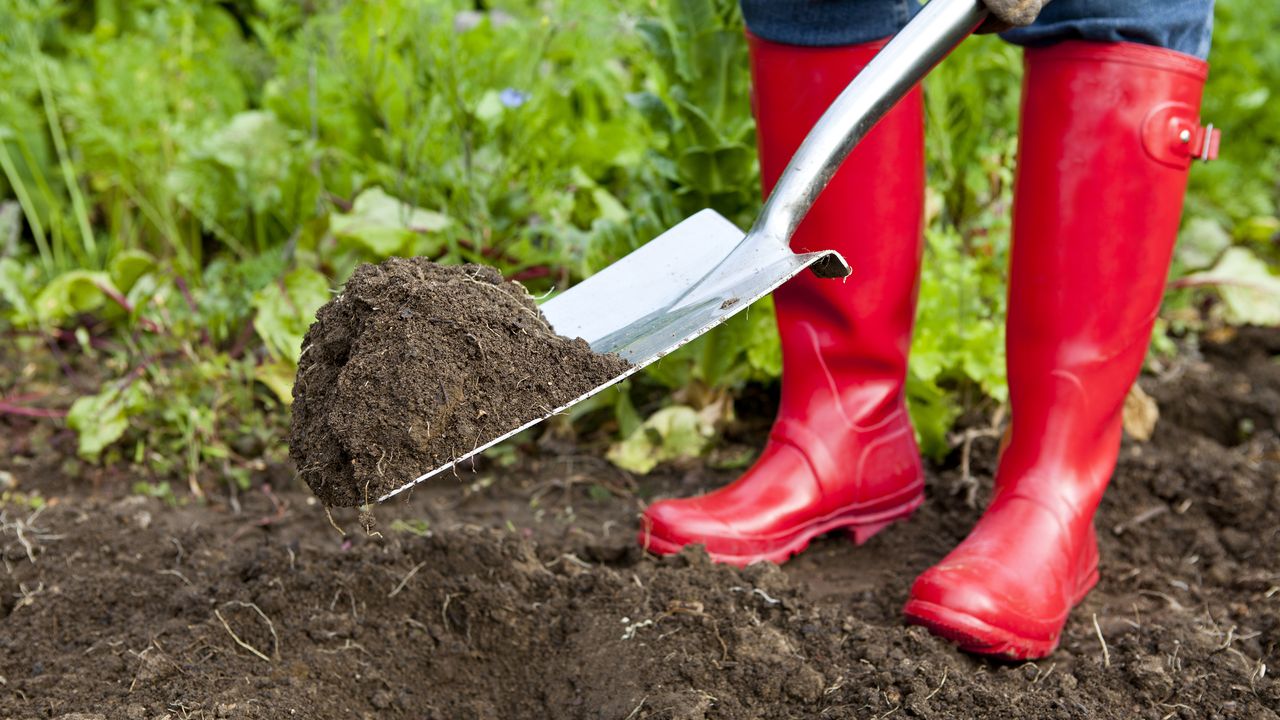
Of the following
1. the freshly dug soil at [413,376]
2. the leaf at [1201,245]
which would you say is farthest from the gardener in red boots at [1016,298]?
the leaf at [1201,245]

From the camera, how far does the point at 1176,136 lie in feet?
5.33

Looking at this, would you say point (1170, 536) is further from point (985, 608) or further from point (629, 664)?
point (629, 664)

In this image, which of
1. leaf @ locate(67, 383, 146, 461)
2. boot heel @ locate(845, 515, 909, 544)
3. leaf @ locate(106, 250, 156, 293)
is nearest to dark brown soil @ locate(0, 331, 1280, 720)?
boot heel @ locate(845, 515, 909, 544)

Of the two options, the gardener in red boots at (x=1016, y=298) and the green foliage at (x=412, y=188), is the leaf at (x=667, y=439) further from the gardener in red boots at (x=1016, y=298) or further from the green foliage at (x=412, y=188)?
the gardener in red boots at (x=1016, y=298)

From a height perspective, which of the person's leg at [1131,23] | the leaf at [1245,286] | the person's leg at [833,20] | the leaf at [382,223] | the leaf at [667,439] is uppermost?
the person's leg at [1131,23]

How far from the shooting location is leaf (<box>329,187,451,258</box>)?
7.98 feet

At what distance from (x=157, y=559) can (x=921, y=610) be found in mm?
1208

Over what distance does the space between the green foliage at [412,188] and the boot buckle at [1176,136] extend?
2.29ft

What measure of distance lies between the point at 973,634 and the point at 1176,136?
76 cm

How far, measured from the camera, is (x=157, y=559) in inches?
73.6

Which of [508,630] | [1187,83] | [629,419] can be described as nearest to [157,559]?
[508,630]

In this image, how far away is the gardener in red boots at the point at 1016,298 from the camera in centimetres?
160

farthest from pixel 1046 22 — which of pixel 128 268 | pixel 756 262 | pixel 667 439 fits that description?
pixel 128 268

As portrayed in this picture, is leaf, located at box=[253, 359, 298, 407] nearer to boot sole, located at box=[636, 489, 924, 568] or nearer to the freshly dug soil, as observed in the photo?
boot sole, located at box=[636, 489, 924, 568]
